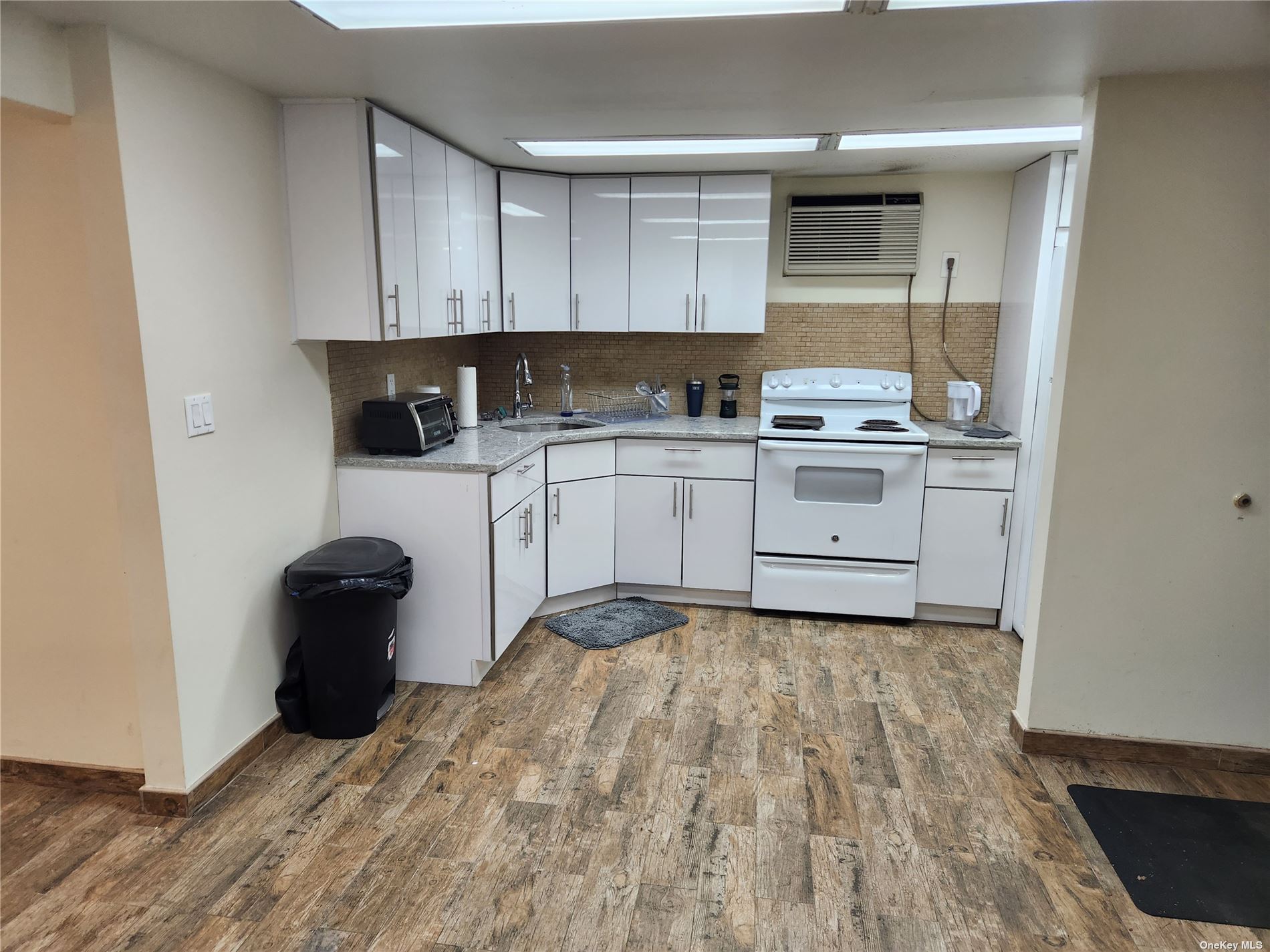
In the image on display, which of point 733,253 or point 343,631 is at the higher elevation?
point 733,253

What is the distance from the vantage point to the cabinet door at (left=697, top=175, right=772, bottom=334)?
3938 mm

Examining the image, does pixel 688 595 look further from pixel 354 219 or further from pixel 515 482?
pixel 354 219

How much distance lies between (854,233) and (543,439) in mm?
2026

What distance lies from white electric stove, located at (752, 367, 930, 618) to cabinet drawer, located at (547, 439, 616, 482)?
0.76 metres

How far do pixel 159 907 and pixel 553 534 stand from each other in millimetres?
2111

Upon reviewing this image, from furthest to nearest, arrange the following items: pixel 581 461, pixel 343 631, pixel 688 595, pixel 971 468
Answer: pixel 688 595 < pixel 581 461 < pixel 971 468 < pixel 343 631

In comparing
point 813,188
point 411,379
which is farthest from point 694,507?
point 813,188

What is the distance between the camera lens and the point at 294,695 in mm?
2740

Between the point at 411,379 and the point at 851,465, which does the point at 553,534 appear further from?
the point at 851,465

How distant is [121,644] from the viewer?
2.36 metres

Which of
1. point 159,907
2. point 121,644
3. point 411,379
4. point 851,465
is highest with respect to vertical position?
point 411,379

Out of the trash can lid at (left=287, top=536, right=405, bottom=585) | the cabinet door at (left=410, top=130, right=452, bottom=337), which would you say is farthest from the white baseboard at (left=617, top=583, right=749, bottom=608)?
the cabinet door at (left=410, top=130, right=452, bottom=337)

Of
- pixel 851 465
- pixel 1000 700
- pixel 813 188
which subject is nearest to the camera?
pixel 1000 700

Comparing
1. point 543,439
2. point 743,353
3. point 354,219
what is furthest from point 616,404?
point 354,219
